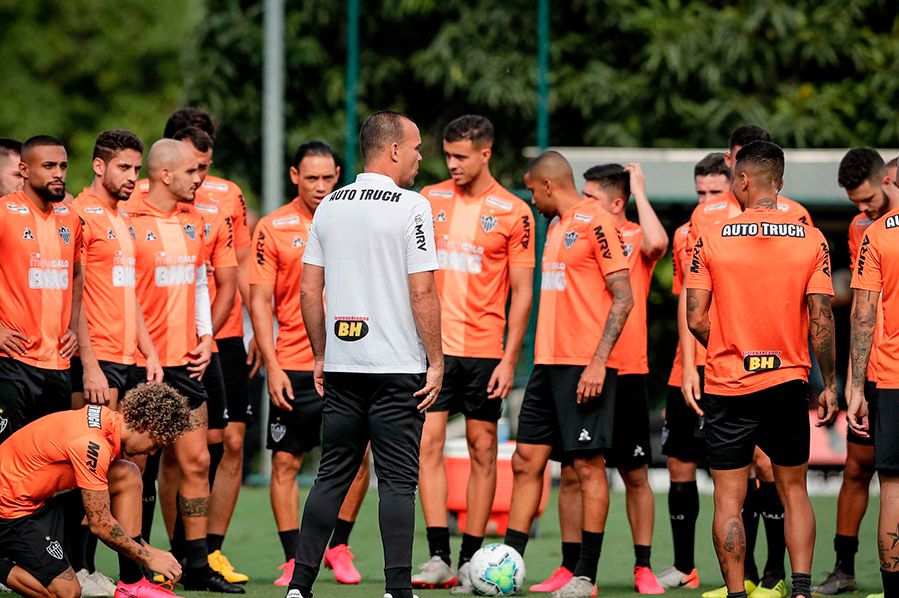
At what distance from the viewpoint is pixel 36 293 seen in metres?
7.17

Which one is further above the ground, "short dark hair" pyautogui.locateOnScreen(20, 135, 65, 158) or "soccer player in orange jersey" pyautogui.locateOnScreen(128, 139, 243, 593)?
"short dark hair" pyautogui.locateOnScreen(20, 135, 65, 158)

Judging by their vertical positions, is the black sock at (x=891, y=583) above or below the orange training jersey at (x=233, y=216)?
below

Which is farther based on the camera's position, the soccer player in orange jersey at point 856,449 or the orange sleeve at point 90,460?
the soccer player in orange jersey at point 856,449

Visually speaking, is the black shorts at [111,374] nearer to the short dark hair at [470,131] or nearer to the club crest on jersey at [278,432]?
the club crest on jersey at [278,432]

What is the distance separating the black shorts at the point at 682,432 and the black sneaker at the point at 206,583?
2614 millimetres

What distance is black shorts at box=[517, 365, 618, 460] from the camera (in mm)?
7684

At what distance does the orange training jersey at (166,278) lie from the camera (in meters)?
7.82

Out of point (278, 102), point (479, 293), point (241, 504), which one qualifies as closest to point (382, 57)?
point (278, 102)

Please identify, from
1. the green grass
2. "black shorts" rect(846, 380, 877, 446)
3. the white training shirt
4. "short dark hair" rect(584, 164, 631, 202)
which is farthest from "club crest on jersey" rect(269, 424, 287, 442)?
"black shorts" rect(846, 380, 877, 446)

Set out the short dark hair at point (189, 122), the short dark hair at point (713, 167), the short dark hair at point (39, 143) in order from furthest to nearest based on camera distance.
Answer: the short dark hair at point (189, 122), the short dark hair at point (713, 167), the short dark hair at point (39, 143)

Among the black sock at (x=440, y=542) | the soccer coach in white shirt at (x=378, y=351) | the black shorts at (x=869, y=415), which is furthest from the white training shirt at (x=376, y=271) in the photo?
the black shorts at (x=869, y=415)

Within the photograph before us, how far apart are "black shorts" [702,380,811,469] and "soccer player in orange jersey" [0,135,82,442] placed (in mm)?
3334

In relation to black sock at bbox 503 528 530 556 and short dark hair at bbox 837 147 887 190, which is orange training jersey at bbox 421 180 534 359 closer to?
black sock at bbox 503 528 530 556

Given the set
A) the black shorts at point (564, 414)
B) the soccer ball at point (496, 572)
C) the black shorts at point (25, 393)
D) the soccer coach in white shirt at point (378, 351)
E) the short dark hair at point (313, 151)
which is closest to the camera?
the soccer coach in white shirt at point (378, 351)
